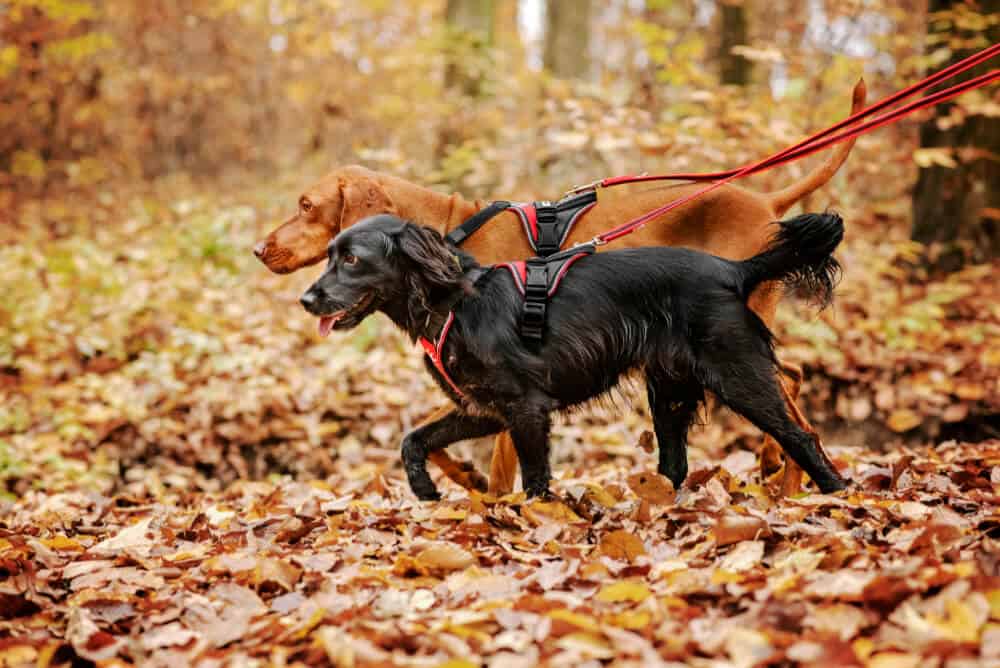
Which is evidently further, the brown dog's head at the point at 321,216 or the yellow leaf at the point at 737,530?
the brown dog's head at the point at 321,216

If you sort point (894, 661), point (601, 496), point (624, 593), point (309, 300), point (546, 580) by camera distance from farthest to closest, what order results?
point (601, 496) → point (309, 300) → point (546, 580) → point (624, 593) → point (894, 661)

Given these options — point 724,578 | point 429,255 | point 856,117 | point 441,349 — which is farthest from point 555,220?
point 724,578

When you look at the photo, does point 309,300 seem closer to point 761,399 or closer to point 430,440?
point 430,440

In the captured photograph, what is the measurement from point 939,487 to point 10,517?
5304mm

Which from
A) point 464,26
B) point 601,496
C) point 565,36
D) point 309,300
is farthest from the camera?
point 565,36

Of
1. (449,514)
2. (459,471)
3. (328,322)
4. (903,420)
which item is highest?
(328,322)

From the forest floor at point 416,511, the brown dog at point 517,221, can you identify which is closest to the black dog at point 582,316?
the forest floor at point 416,511

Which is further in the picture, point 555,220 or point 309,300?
point 555,220

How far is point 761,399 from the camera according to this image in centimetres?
423

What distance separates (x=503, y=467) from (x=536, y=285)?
3.95ft

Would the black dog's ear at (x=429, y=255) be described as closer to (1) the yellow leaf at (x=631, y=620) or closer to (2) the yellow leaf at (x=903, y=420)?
(1) the yellow leaf at (x=631, y=620)

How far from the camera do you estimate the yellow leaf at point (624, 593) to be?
9.73ft

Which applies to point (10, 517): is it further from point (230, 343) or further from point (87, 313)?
point (87, 313)

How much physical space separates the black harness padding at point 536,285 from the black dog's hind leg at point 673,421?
0.75m
